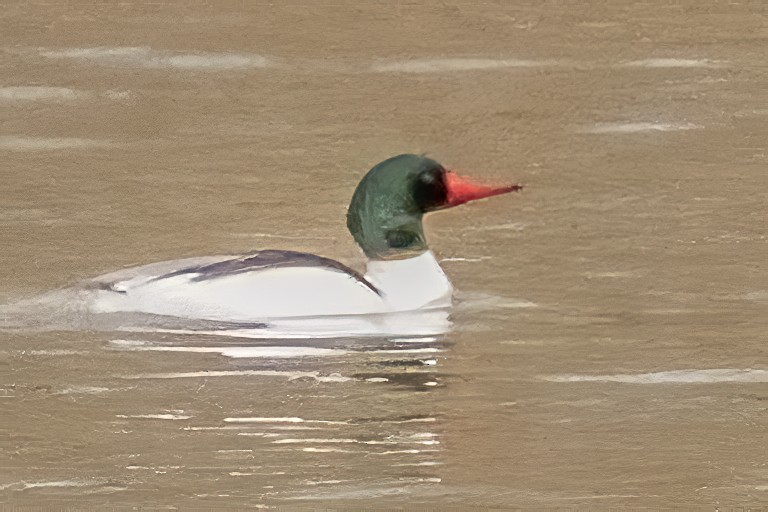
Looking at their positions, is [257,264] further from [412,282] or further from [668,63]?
[668,63]

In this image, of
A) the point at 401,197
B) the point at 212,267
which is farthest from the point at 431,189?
the point at 212,267

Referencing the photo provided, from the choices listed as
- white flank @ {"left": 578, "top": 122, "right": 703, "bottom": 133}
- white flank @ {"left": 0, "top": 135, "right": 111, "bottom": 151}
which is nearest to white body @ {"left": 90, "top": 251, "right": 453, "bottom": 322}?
white flank @ {"left": 0, "top": 135, "right": 111, "bottom": 151}

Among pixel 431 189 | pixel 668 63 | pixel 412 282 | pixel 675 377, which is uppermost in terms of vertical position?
pixel 668 63

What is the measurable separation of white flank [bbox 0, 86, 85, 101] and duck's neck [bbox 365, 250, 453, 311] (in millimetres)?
398

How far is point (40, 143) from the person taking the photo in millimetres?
1186

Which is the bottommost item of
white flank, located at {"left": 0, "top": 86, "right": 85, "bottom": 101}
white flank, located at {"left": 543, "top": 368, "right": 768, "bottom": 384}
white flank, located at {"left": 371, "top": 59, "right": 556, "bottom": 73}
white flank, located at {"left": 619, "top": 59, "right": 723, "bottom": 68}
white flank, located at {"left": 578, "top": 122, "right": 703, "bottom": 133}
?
white flank, located at {"left": 543, "top": 368, "right": 768, "bottom": 384}

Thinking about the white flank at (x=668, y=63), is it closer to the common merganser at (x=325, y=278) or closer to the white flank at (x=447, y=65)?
the white flank at (x=447, y=65)

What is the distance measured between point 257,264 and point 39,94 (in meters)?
0.33

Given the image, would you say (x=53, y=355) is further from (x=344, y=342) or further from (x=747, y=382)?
(x=747, y=382)

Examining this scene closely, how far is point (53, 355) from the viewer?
3.78 feet

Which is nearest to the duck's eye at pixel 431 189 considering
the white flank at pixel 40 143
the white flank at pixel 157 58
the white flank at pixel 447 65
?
the white flank at pixel 447 65

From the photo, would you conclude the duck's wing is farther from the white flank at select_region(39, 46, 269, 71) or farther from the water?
the white flank at select_region(39, 46, 269, 71)

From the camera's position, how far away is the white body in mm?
1161

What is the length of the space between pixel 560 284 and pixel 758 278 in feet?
0.76
